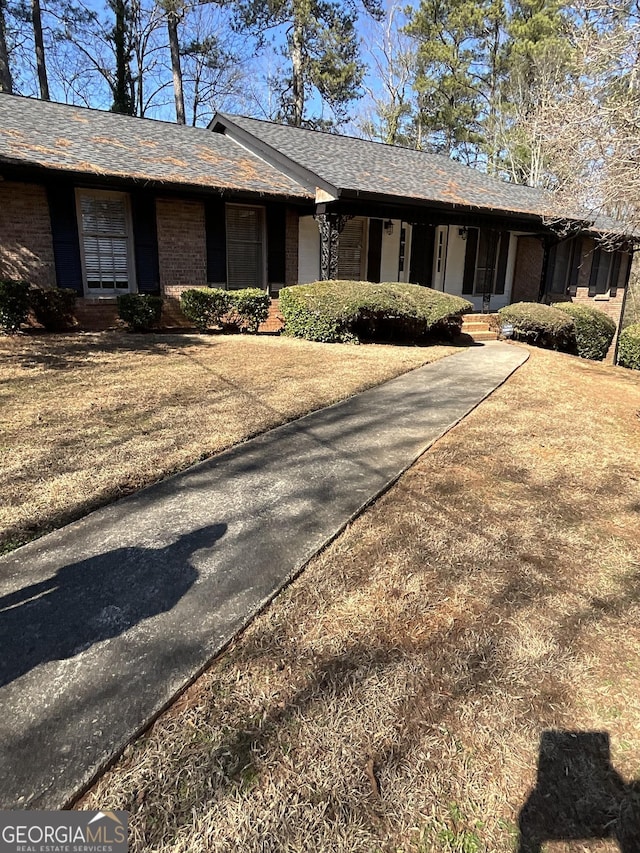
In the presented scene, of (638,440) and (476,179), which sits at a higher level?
(476,179)

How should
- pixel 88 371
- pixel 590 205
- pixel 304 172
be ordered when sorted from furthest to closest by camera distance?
pixel 304 172, pixel 590 205, pixel 88 371

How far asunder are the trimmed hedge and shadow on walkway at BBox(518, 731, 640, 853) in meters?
9.82

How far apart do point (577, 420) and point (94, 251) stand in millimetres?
9318

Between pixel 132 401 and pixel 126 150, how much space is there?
8.08m

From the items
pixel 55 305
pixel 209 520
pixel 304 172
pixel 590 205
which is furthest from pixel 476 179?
pixel 209 520

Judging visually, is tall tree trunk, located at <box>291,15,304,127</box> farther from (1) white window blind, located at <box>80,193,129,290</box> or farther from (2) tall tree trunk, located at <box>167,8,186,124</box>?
(1) white window blind, located at <box>80,193,129,290</box>

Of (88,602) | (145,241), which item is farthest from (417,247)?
(88,602)

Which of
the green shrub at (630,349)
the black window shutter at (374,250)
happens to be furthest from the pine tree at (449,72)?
the green shrub at (630,349)

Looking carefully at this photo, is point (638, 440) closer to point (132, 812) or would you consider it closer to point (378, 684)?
point (378, 684)

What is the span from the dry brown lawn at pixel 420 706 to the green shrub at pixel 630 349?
11.7 m

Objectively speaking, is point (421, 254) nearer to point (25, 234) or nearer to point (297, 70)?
point (25, 234)

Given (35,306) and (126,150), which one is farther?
(126,150)

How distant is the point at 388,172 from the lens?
1423cm

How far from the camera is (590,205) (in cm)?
909
